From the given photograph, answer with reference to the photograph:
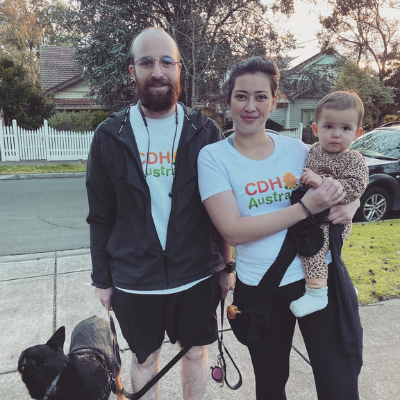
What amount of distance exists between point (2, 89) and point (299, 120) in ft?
73.7

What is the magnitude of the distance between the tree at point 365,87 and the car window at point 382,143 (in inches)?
570

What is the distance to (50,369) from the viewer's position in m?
1.94

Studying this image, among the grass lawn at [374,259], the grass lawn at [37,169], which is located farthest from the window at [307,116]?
the grass lawn at [374,259]

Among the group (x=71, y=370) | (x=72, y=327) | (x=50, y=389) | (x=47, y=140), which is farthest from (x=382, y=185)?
(x=47, y=140)

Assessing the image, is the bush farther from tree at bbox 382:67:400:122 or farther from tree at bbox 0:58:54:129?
tree at bbox 382:67:400:122

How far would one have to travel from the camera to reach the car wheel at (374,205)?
6457 mm

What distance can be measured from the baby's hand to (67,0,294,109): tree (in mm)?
12666

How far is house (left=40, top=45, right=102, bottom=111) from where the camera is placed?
21.5m

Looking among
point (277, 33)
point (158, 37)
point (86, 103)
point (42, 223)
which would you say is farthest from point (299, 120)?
point (158, 37)

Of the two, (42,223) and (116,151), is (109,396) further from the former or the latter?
(42,223)

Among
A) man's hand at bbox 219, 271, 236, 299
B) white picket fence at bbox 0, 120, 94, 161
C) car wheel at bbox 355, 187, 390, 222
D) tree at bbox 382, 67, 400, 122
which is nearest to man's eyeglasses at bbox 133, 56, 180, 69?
man's hand at bbox 219, 271, 236, 299

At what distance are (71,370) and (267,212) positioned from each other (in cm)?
147

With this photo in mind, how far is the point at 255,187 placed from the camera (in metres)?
1.62

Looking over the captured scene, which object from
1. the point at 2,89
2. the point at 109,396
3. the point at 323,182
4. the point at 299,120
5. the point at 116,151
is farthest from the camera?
the point at 299,120
